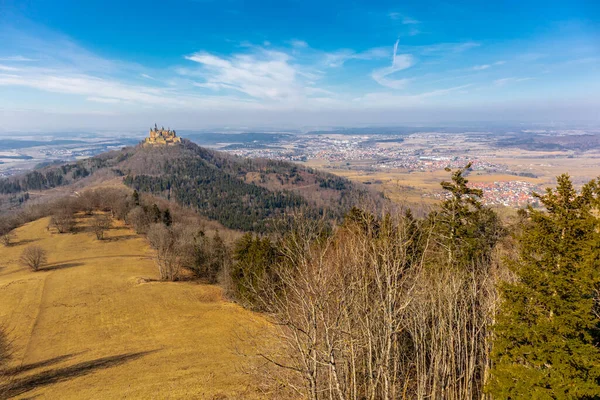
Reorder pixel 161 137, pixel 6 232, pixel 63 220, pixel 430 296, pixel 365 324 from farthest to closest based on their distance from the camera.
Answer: pixel 161 137 → pixel 63 220 → pixel 6 232 → pixel 430 296 → pixel 365 324

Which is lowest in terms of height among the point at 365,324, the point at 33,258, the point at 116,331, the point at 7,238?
the point at 116,331

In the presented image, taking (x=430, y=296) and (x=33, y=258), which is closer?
(x=430, y=296)

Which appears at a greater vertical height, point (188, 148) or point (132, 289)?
point (188, 148)

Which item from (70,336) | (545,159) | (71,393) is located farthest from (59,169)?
(545,159)

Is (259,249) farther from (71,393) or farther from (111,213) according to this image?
(111,213)

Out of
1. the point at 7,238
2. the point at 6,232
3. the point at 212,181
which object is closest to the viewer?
the point at 7,238

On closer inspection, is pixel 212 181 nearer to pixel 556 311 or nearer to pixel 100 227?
pixel 100 227

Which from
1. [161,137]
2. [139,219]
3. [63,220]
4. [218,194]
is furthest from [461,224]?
[161,137]
